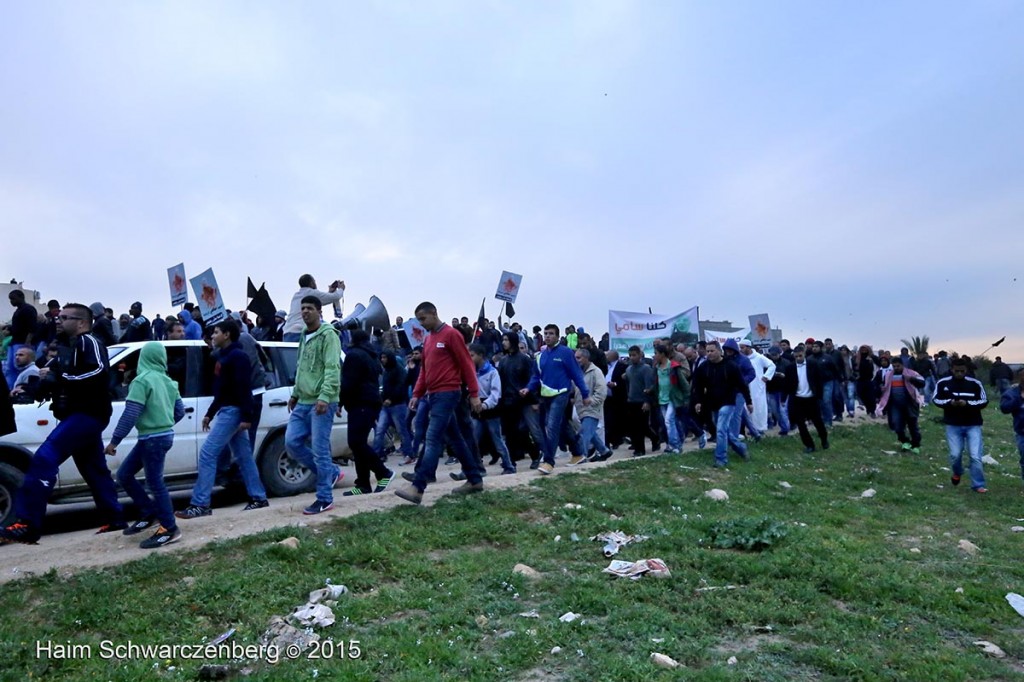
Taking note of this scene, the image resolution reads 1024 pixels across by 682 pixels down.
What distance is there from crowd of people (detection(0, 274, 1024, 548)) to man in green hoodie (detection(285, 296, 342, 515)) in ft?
0.05

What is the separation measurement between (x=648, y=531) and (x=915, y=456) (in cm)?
931

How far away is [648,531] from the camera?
6.50 m

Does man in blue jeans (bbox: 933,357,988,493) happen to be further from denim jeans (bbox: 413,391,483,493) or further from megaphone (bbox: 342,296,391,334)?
→ megaphone (bbox: 342,296,391,334)

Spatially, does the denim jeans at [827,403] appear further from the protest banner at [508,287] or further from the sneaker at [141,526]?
the sneaker at [141,526]

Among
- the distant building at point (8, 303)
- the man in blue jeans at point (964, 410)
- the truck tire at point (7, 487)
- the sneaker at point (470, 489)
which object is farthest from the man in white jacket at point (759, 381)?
the distant building at point (8, 303)

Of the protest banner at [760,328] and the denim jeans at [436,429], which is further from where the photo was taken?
the protest banner at [760,328]

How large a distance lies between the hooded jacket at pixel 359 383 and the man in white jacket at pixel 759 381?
26.5 ft

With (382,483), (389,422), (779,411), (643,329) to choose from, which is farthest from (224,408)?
(643,329)

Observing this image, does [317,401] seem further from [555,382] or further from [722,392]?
[722,392]

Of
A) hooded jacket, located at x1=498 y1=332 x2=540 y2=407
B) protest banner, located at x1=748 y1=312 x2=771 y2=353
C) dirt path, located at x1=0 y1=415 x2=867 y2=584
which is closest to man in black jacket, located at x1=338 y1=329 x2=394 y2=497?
dirt path, located at x1=0 y1=415 x2=867 y2=584

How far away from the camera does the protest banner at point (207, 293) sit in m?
→ 13.9

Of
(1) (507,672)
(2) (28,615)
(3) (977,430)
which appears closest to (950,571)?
(1) (507,672)

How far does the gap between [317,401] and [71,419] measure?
1.92 meters

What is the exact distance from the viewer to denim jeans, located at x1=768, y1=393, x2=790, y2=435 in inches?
609
